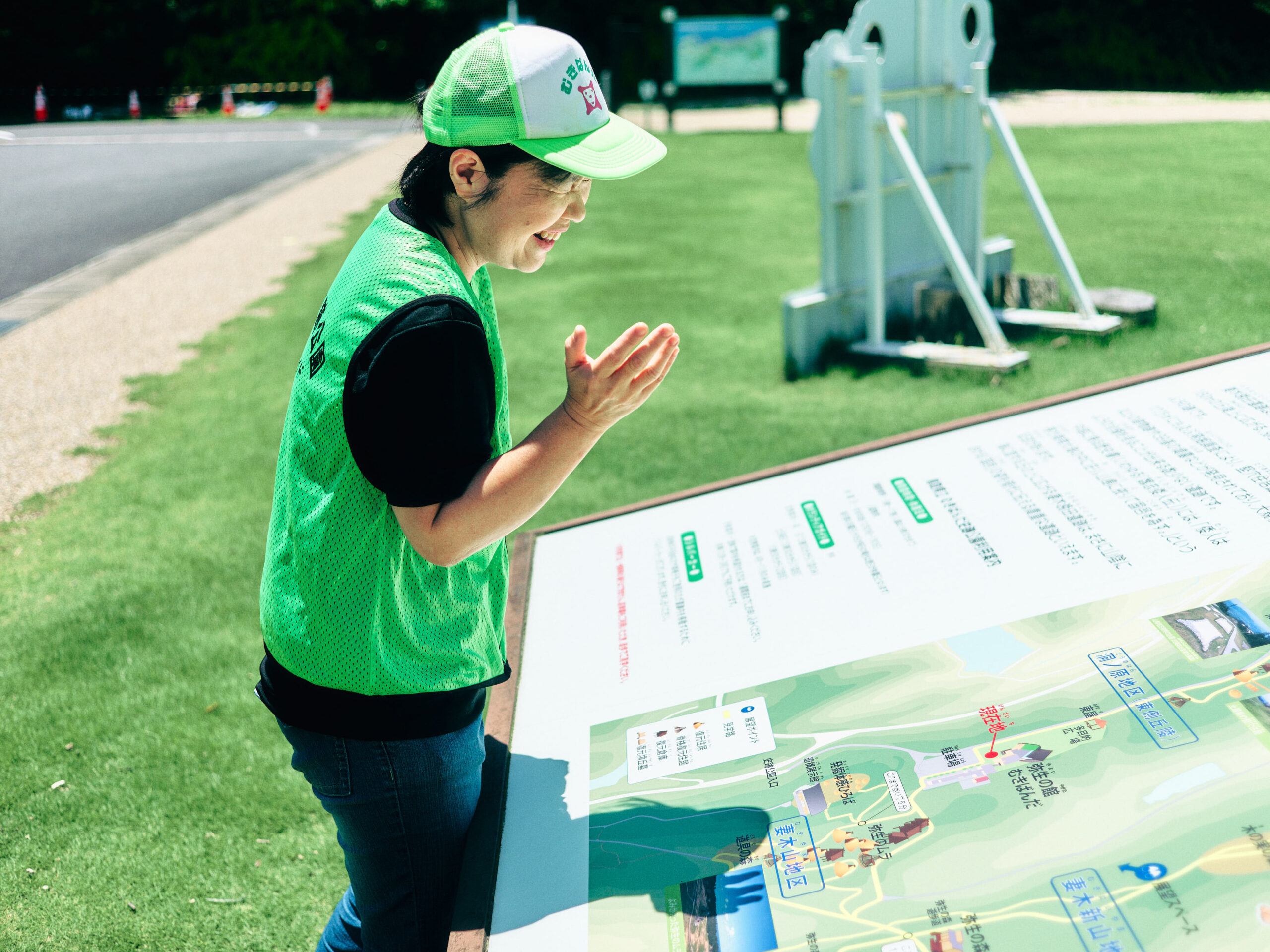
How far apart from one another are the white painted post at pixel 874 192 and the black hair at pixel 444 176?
452cm

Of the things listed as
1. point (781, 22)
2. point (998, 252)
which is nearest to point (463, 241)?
point (998, 252)

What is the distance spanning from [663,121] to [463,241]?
2149 cm

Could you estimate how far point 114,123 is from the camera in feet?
83.2

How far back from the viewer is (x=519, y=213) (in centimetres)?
142

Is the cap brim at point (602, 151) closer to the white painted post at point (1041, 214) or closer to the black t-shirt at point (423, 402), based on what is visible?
the black t-shirt at point (423, 402)

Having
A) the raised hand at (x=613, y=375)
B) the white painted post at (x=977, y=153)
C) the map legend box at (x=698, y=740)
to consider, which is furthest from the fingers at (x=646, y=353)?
the white painted post at (x=977, y=153)

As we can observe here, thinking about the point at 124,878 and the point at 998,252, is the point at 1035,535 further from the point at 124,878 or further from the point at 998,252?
the point at 998,252

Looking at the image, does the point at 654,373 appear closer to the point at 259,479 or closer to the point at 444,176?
the point at 444,176

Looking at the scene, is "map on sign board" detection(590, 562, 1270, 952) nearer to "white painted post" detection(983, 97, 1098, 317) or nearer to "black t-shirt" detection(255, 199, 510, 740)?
"black t-shirt" detection(255, 199, 510, 740)

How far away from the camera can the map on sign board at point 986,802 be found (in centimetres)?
111

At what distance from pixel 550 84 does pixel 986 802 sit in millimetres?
1029

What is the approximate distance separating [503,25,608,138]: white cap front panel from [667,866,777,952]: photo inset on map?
95 cm

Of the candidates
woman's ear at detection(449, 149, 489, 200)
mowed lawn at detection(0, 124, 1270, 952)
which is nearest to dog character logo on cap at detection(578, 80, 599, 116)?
woman's ear at detection(449, 149, 489, 200)

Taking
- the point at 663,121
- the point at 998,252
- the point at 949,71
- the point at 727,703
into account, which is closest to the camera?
the point at 727,703
